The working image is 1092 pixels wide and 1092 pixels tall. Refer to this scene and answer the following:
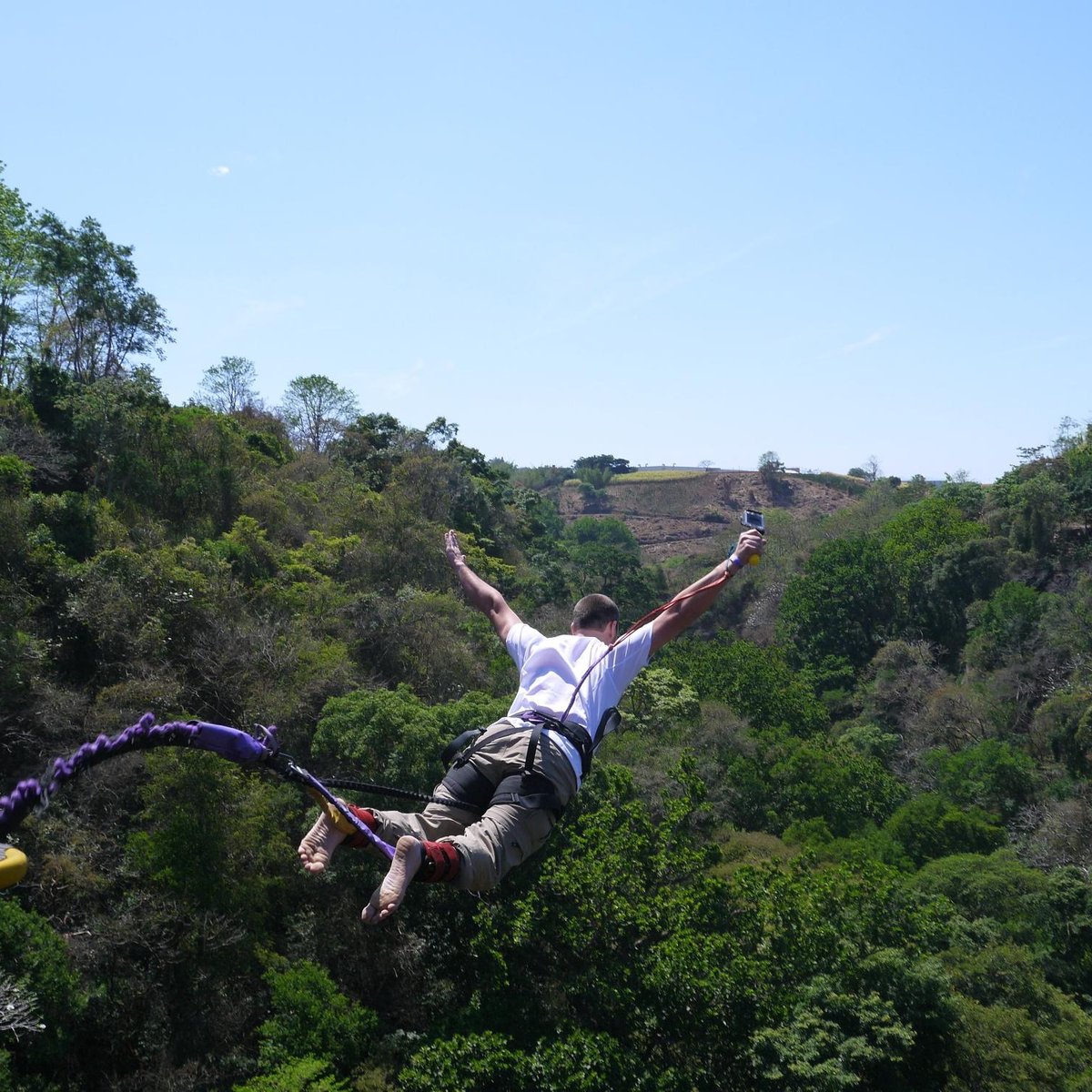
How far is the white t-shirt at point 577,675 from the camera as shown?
4.85m

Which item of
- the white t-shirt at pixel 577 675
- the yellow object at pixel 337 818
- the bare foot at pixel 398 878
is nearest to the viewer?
the bare foot at pixel 398 878

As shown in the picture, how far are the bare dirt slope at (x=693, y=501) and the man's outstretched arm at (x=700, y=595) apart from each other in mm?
106399

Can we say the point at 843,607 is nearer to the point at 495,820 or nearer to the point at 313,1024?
the point at 313,1024

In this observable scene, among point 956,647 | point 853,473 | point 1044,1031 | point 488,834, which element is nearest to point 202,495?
point 1044,1031

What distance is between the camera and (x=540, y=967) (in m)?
16.2

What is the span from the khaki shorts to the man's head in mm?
714

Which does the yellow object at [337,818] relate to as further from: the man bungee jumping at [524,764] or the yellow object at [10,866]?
the yellow object at [10,866]

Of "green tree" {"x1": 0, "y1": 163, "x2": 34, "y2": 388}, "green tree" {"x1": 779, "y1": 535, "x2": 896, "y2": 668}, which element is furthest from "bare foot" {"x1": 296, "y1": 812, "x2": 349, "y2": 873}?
A: "green tree" {"x1": 779, "y1": 535, "x2": 896, "y2": 668}

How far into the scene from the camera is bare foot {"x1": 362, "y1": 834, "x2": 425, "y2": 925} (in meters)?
3.93

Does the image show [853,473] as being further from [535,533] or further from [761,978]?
[761,978]

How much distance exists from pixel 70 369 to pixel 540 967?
30.7 metres

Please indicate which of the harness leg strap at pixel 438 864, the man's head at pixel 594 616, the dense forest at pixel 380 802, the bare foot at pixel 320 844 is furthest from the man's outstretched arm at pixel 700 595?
the dense forest at pixel 380 802

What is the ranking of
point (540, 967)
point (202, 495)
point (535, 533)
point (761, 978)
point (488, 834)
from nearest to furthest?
point (488, 834)
point (761, 978)
point (540, 967)
point (202, 495)
point (535, 533)

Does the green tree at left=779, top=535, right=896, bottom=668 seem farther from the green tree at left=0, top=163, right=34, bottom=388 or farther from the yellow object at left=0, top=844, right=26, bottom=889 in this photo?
the yellow object at left=0, top=844, right=26, bottom=889
